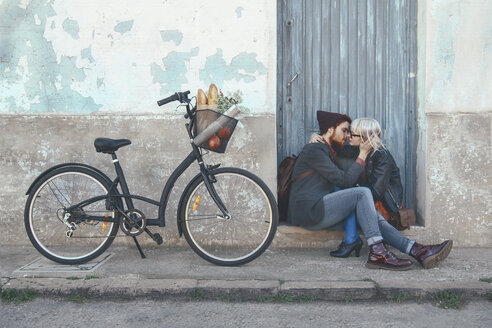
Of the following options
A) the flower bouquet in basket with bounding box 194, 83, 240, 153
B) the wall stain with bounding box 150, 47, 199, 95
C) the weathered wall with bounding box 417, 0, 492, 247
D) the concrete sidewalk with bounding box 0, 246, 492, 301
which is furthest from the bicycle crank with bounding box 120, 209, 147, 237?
the weathered wall with bounding box 417, 0, 492, 247

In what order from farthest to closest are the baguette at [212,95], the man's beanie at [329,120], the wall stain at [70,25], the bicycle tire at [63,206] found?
the wall stain at [70,25] → the man's beanie at [329,120] → the baguette at [212,95] → the bicycle tire at [63,206]

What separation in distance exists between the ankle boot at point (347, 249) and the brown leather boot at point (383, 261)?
1.07 ft

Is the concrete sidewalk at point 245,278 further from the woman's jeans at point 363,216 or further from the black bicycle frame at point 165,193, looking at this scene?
the black bicycle frame at point 165,193

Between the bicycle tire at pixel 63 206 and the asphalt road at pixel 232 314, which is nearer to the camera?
the asphalt road at pixel 232 314

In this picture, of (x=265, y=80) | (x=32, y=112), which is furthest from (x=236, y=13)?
(x=32, y=112)

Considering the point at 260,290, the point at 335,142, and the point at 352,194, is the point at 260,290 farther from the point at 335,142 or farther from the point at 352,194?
the point at 335,142

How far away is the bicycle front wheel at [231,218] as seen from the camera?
3.96 m

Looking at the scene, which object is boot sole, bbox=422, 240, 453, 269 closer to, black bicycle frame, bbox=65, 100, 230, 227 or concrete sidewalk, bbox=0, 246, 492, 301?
concrete sidewalk, bbox=0, 246, 492, 301

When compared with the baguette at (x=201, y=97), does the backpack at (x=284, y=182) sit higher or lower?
lower

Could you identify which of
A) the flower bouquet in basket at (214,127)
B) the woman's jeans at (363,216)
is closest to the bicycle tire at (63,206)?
the flower bouquet in basket at (214,127)

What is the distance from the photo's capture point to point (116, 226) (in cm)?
411

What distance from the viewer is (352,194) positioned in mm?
4227

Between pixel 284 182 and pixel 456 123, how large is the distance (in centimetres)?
181

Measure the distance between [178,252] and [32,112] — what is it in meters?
2.01
